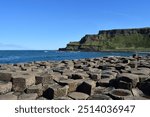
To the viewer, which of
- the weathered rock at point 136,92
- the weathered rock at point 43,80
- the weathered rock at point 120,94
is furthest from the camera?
the weathered rock at point 43,80

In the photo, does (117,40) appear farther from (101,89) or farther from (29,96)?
(29,96)

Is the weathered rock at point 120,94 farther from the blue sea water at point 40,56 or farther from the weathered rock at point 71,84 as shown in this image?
the blue sea water at point 40,56

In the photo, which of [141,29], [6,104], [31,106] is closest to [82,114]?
[31,106]

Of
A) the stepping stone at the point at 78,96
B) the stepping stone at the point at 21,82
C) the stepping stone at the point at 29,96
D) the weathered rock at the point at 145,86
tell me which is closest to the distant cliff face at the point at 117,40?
the weathered rock at the point at 145,86

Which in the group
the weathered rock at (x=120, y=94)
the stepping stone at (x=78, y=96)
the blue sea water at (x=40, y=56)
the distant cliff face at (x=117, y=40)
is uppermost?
the distant cliff face at (x=117, y=40)

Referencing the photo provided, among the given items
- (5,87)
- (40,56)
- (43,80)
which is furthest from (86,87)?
(40,56)

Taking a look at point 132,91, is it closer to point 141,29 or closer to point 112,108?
point 112,108

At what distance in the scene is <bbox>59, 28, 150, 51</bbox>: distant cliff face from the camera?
145 metres

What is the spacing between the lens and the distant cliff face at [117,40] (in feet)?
474

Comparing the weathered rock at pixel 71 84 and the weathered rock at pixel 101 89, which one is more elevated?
the weathered rock at pixel 71 84

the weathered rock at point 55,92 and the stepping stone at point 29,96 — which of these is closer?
the stepping stone at point 29,96

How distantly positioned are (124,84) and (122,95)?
0.70 metres

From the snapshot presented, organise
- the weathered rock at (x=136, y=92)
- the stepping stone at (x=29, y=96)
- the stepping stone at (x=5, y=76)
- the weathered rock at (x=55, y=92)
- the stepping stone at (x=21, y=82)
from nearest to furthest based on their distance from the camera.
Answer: the stepping stone at (x=29, y=96), the weathered rock at (x=55, y=92), the weathered rock at (x=136, y=92), the stepping stone at (x=21, y=82), the stepping stone at (x=5, y=76)

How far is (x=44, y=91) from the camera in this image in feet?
18.0
